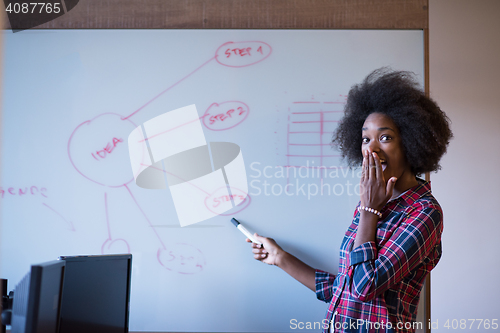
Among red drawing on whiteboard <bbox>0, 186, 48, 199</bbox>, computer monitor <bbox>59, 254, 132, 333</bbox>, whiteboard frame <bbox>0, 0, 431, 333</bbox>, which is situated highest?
whiteboard frame <bbox>0, 0, 431, 333</bbox>

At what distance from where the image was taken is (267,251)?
5.24 feet

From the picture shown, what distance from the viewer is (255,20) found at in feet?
5.68

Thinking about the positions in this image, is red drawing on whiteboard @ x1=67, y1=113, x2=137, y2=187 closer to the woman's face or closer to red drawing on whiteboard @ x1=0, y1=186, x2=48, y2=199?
Answer: red drawing on whiteboard @ x1=0, y1=186, x2=48, y2=199

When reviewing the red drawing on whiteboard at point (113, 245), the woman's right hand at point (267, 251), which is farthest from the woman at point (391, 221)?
the red drawing on whiteboard at point (113, 245)

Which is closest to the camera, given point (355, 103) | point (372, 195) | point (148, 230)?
point (372, 195)

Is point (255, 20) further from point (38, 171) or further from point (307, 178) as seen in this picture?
point (38, 171)

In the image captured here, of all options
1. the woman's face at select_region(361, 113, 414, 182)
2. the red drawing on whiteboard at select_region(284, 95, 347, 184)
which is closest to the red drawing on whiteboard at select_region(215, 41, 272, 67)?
the red drawing on whiteboard at select_region(284, 95, 347, 184)

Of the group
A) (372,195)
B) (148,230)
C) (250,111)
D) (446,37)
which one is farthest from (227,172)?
(446,37)

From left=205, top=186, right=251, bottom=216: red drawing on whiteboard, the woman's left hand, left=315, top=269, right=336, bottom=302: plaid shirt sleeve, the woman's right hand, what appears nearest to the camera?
the woman's left hand

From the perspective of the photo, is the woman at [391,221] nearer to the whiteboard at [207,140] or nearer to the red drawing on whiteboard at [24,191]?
the whiteboard at [207,140]

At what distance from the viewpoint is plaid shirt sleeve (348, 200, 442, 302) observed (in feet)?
3.31

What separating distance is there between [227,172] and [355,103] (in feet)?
2.04

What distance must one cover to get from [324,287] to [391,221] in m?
0.41

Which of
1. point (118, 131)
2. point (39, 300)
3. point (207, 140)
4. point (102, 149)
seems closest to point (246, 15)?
point (207, 140)
